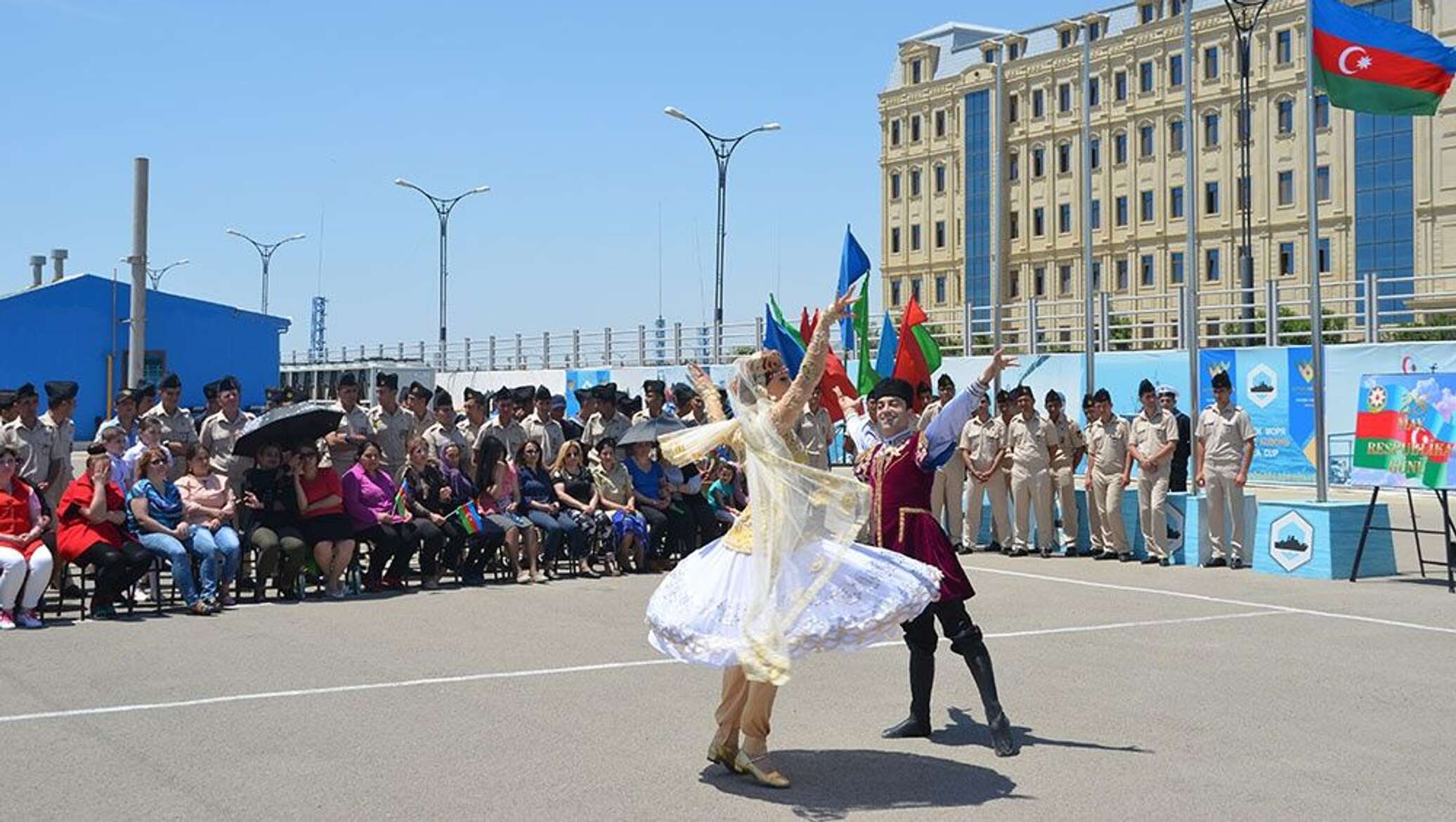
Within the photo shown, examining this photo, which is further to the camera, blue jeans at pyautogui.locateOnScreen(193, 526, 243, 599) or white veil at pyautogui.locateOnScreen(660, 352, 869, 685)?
blue jeans at pyautogui.locateOnScreen(193, 526, 243, 599)

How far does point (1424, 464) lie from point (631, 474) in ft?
26.7

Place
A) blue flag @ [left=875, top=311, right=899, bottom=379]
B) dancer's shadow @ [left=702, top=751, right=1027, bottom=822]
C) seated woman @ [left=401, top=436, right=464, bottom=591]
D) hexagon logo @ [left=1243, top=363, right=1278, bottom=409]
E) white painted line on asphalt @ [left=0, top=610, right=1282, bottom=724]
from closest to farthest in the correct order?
dancer's shadow @ [left=702, top=751, right=1027, bottom=822] < white painted line on asphalt @ [left=0, top=610, right=1282, bottom=724] < seated woman @ [left=401, top=436, right=464, bottom=591] < blue flag @ [left=875, top=311, right=899, bottom=379] < hexagon logo @ [left=1243, top=363, right=1278, bottom=409]

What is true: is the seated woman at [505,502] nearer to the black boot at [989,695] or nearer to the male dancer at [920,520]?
the male dancer at [920,520]

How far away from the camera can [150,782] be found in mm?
7148

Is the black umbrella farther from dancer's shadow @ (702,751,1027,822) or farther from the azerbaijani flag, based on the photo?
the azerbaijani flag

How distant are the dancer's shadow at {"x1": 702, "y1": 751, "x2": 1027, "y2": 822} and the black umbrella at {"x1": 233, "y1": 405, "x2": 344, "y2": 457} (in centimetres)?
769

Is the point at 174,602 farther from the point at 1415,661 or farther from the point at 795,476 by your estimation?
the point at 1415,661

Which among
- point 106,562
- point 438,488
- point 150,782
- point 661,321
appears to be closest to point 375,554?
point 438,488

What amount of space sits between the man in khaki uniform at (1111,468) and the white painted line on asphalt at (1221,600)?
1599 millimetres

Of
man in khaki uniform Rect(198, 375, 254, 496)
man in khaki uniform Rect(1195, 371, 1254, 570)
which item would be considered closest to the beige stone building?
man in khaki uniform Rect(1195, 371, 1254, 570)

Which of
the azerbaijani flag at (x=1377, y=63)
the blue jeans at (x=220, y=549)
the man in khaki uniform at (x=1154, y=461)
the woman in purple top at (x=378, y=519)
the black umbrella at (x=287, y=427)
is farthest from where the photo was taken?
the man in khaki uniform at (x=1154, y=461)

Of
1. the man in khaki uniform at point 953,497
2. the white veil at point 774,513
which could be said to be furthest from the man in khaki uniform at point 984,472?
the white veil at point 774,513

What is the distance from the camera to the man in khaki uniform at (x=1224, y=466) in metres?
16.4

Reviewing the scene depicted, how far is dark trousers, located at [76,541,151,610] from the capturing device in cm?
1266
